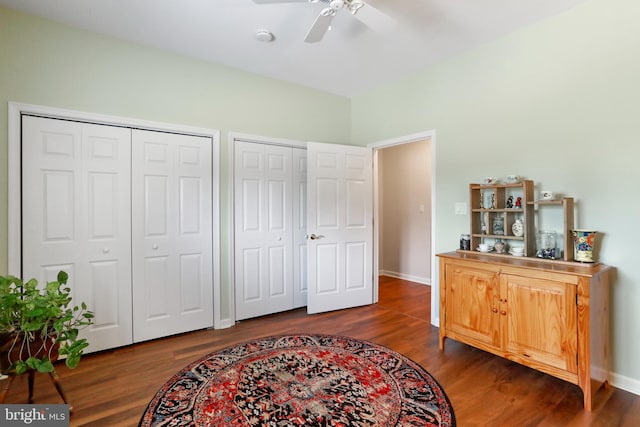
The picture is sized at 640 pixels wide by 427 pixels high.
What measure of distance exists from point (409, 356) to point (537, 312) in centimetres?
98

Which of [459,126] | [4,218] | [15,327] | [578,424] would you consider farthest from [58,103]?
[578,424]

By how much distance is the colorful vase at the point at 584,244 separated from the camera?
209 cm

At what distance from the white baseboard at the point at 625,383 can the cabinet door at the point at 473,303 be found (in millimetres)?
740

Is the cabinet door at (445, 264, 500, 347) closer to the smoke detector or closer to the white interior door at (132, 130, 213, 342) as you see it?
the white interior door at (132, 130, 213, 342)

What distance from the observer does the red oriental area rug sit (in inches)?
68.5

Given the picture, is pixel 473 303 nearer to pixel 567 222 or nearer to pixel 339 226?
pixel 567 222

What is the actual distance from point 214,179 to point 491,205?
2.59 meters

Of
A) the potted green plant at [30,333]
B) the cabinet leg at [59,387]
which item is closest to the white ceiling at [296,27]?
the potted green plant at [30,333]

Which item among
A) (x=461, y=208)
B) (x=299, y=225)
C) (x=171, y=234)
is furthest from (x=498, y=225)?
(x=171, y=234)

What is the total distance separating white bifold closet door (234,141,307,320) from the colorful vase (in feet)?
8.21

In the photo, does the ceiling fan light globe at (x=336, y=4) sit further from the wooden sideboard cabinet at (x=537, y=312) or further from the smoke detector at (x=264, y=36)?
the wooden sideboard cabinet at (x=537, y=312)

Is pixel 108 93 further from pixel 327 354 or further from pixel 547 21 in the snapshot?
pixel 547 21

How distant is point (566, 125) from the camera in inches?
91.2

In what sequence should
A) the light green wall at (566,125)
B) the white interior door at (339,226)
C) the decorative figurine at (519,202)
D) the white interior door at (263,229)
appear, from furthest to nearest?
1. the white interior door at (339,226)
2. the white interior door at (263,229)
3. the decorative figurine at (519,202)
4. the light green wall at (566,125)
